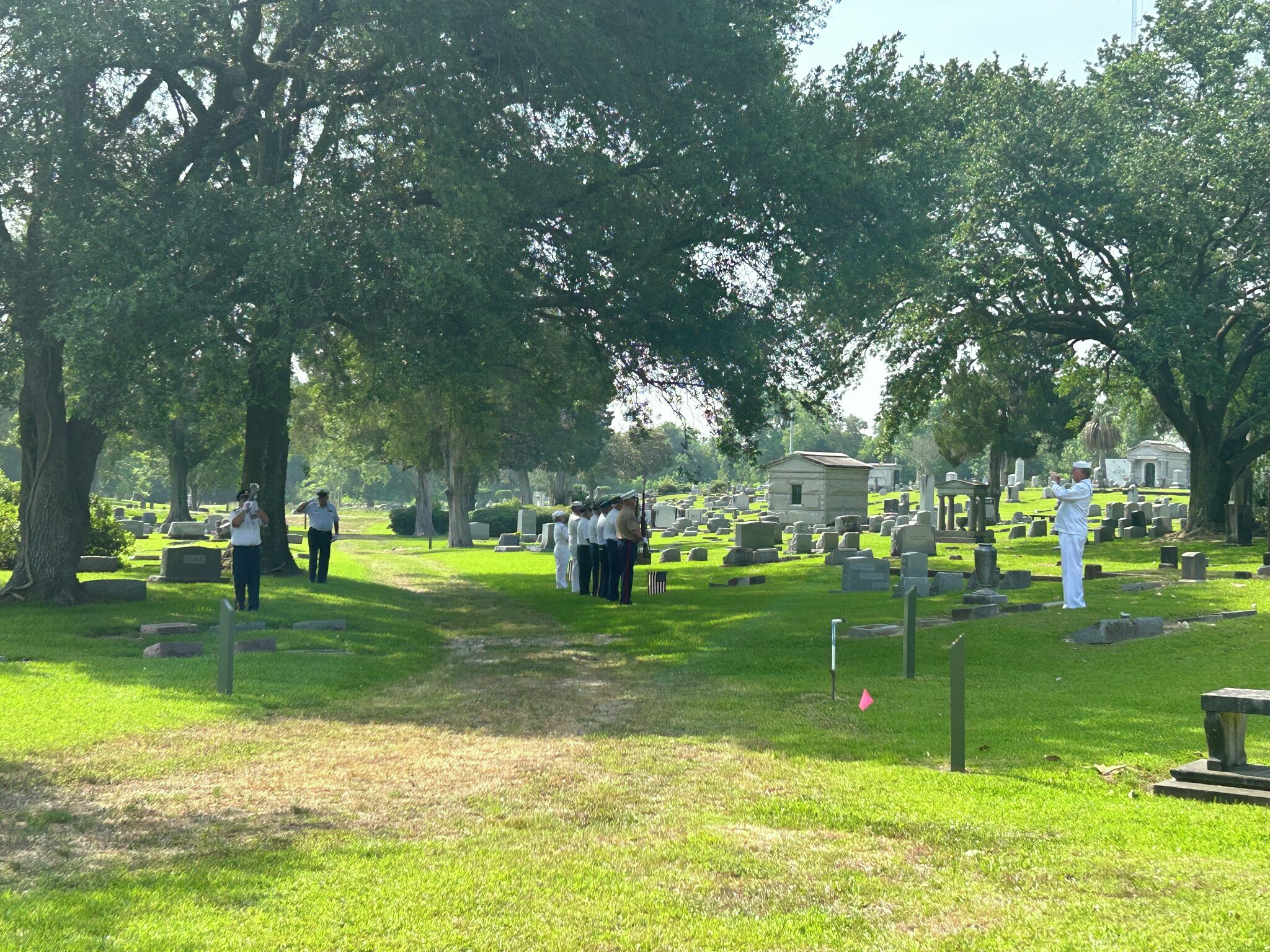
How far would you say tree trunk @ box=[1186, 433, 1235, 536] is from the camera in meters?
35.3

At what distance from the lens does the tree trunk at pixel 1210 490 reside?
35312mm

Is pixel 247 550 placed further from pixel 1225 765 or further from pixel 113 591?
pixel 1225 765

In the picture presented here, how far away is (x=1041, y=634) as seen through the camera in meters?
15.9

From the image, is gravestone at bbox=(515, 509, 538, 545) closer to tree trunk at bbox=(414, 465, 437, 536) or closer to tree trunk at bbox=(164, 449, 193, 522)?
tree trunk at bbox=(414, 465, 437, 536)

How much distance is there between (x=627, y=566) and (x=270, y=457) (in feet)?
28.5

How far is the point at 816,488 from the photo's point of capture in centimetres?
5134

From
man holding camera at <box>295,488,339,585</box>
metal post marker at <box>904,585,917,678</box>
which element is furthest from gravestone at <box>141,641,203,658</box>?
man holding camera at <box>295,488,339,585</box>

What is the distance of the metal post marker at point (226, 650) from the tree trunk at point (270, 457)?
475 inches

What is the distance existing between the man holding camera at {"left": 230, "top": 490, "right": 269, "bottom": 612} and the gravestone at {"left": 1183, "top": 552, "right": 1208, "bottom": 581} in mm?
17677

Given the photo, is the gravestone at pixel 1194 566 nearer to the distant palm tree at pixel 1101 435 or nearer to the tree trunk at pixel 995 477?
the tree trunk at pixel 995 477

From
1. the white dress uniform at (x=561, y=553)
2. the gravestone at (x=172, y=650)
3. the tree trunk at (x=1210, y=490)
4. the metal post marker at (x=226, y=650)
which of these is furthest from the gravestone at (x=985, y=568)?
the tree trunk at (x=1210, y=490)

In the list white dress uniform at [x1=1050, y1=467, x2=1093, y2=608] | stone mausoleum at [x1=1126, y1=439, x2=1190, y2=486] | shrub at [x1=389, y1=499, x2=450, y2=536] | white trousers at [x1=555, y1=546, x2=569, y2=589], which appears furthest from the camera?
stone mausoleum at [x1=1126, y1=439, x2=1190, y2=486]

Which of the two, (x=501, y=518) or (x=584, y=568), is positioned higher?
(x=501, y=518)

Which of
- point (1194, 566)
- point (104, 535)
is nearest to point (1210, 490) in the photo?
point (1194, 566)
